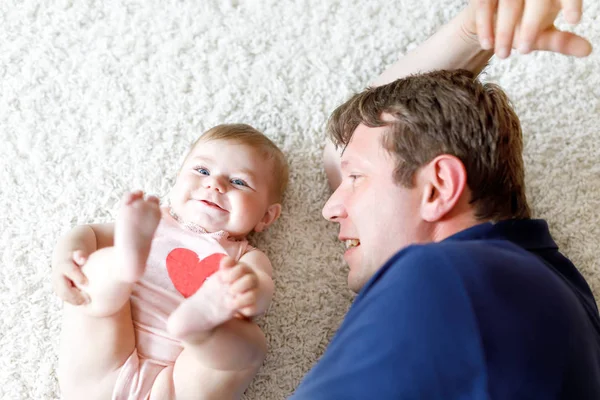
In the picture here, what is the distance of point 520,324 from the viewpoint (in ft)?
2.62

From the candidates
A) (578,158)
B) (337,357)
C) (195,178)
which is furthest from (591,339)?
(195,178)

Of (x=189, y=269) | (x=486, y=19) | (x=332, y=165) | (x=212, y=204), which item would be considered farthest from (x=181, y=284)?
(x=486, y=19)

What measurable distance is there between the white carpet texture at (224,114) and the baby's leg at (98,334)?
0.54 ft

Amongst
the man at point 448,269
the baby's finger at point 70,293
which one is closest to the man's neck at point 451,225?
the man at point 448,269

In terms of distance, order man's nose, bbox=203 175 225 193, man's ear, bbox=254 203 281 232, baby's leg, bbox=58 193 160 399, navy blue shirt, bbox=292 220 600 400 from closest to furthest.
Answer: navy blue shirt, bbox=292 220 600 400, baby's leg, bbox=58 193 160 399, man's nose, bbox=203 175 225 193, man's ear, bbox=254 203 281 232

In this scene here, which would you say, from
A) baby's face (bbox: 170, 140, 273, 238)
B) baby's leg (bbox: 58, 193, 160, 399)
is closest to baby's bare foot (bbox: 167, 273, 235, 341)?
baby's leg (bbox: 58, 193, 160, 399)

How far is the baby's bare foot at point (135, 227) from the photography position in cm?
88

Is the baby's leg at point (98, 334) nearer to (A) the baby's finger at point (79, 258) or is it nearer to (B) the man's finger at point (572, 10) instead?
(A) the baby's finger at point (79, 258)

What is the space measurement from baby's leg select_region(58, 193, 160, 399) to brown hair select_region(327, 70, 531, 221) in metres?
0.54

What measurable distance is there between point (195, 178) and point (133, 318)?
314 mm

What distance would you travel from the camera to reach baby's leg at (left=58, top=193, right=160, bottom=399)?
101cm

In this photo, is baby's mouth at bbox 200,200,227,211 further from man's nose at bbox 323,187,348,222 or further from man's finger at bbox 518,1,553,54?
man's finger at bbox 518,1,553,54

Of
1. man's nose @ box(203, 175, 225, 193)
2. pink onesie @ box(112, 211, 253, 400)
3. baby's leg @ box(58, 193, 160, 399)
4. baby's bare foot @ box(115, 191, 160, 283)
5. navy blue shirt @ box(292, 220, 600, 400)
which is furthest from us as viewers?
man's nose @ box(203, 175, 225, 193)

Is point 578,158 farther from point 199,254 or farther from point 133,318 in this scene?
point 133,318
